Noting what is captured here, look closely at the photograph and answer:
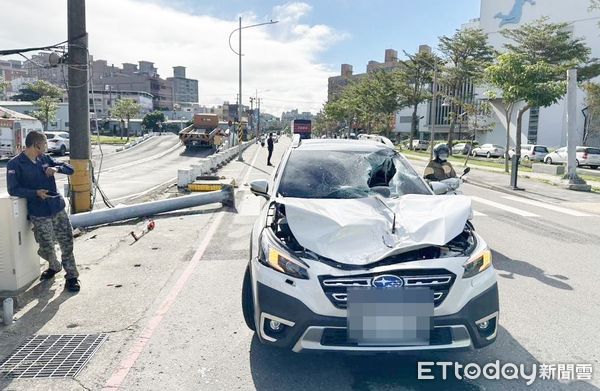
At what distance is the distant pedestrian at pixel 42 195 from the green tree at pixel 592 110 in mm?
41103

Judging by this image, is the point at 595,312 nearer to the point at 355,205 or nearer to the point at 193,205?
the point at 355,205

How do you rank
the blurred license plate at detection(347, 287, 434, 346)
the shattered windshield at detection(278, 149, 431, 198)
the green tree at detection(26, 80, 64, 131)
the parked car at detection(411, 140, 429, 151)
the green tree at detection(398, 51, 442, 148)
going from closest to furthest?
the blurred license plate at detection(347, 287, 434, 346), the shattered windshield at detection(278, 149, 431, 198), the green tree at detection(26, 80, 64, 131), the green tree at detection(398, 51, 442, 148), the parked car at detection(411, 140, 429, 151)

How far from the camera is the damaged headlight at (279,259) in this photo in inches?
122

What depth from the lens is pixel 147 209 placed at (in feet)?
30.9

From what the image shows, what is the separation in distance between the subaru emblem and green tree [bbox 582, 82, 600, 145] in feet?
134

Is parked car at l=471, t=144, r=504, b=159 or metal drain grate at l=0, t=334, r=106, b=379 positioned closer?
metal drain grate at l=0, t=334, r=106, b=379

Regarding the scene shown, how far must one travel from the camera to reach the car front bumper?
2.95 metres

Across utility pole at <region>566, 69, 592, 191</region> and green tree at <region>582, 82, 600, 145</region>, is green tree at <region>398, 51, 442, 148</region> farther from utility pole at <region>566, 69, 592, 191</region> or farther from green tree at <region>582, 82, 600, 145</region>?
utility pole at <region>566, 69, 592, 191</region>

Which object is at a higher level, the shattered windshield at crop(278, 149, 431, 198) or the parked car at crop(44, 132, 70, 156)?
the parked car at crop(44, 132, 70, 156)

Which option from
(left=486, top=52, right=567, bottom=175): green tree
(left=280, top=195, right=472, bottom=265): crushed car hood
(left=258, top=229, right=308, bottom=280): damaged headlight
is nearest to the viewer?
(left=258, top=229, right=308, bottom=280): damaged headlight

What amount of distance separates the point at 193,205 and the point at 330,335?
7868mm

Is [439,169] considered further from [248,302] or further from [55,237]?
[55,237]

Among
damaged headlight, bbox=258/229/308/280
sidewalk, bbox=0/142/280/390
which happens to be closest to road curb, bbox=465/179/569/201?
sidewalk, bbox=0/142/280/390

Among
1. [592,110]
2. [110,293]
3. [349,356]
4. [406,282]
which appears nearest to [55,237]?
[110,293]
